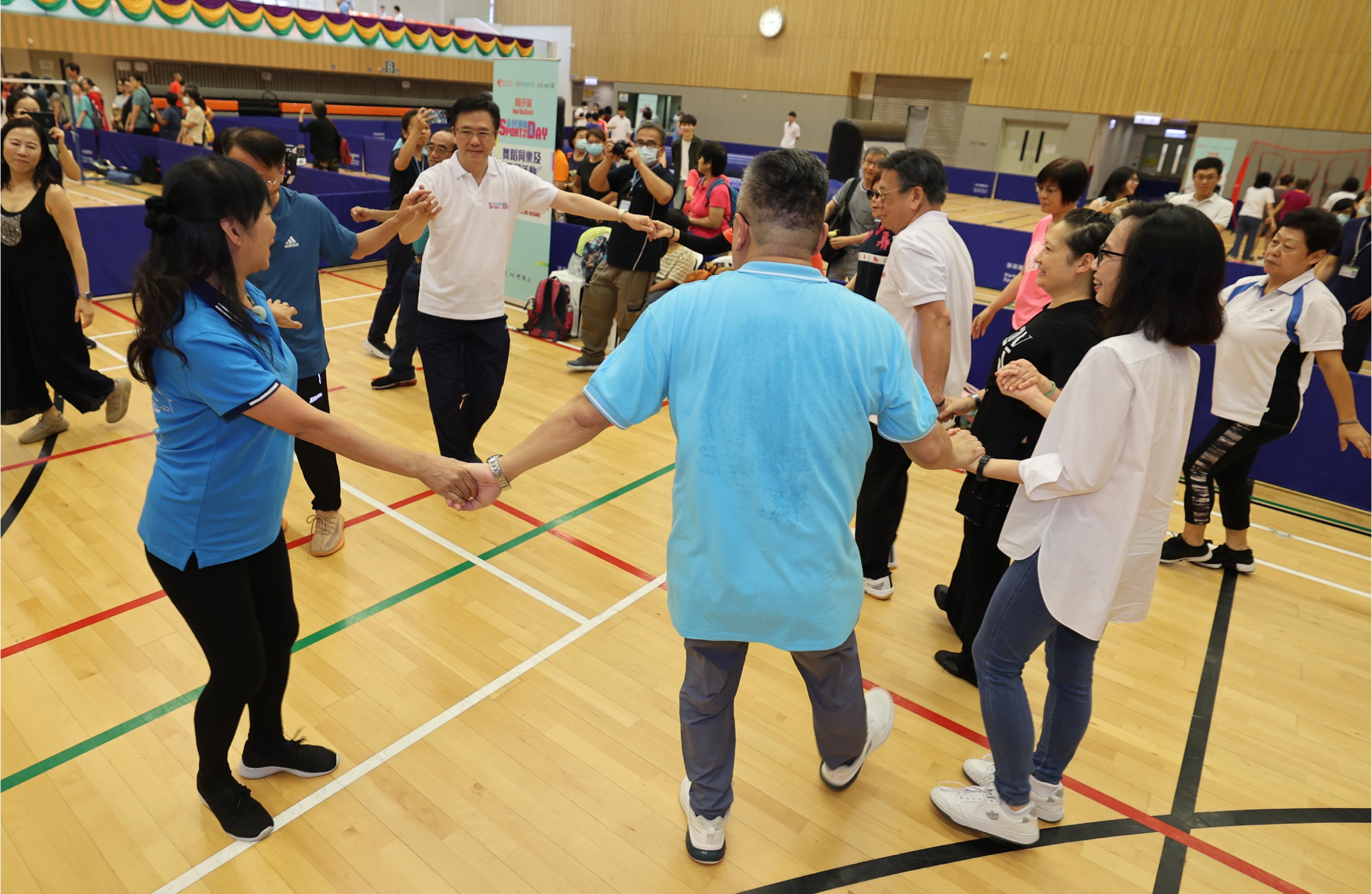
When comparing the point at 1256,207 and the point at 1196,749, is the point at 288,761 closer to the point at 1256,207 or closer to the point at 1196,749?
the point at 1196,749

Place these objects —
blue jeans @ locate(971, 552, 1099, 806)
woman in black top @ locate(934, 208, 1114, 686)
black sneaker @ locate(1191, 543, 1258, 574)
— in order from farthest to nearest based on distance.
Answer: black sneaker @ locate(1191, 543, 1258, 574), woman in black top @ locate(934, 208, 1114, 686), blue jeans @ locate(971, 552, 1099, 806)

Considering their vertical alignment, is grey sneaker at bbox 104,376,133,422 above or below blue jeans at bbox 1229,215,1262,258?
below

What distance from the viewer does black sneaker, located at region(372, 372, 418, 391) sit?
5961mm

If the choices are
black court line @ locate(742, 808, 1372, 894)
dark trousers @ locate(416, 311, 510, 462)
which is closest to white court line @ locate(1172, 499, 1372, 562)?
black court line @ locate(742, 808, 1372, 894)

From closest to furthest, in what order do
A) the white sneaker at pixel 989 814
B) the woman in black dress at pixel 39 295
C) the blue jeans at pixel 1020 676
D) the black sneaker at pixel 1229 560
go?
the blue jeans at pixel 1020 676
the white sneaker at pixel 989 814
the woman in black dress at pixel 39 295
the black sneaker at pixel 1229 560

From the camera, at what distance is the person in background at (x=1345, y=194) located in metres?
9.02

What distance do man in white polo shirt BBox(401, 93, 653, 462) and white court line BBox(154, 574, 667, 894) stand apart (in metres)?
1.38

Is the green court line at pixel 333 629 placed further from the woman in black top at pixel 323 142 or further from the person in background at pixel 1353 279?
the woman in black top at pixel 323 142

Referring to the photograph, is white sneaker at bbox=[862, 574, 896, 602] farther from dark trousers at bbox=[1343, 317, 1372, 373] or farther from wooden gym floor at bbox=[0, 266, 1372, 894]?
dark trousers at bbox=[1343, 317, 1372, 373]

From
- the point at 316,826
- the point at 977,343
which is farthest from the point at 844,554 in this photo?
the point at 977,343

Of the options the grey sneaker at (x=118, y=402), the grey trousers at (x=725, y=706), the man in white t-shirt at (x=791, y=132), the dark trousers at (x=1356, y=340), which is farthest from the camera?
the man in white t-shirt at (x=791, y=132)

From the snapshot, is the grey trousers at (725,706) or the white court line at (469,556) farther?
the white court line at (469,556)

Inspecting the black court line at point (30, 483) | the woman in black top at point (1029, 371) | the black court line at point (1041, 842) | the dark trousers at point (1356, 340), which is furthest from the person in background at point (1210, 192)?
the black court line at point (30, 483)

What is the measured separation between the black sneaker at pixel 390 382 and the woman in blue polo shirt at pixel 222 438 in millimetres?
3969
